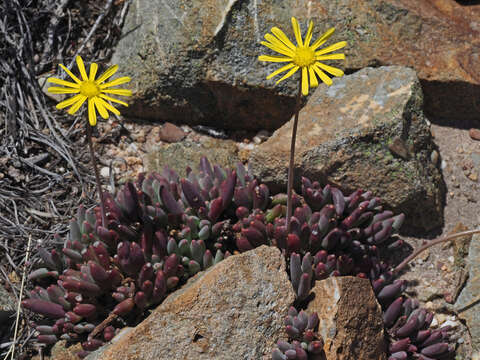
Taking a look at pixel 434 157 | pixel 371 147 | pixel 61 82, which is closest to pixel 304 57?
pixel 61 82

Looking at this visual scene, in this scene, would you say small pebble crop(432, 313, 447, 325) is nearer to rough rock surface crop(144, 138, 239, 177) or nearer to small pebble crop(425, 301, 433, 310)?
small pebble crop(425, 301, 433, 310)

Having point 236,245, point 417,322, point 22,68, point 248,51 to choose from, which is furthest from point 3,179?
point 417,322

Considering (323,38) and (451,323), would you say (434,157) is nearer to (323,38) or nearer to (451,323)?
(451,323)

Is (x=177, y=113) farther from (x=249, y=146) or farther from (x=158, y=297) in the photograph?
(x=158, y=297)

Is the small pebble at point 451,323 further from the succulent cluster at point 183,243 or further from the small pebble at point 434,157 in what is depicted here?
the small pebble at point 434,157

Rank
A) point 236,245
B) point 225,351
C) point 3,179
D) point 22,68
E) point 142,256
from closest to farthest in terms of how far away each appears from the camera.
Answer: point 225,351 < point 142,256 < point 236,245 < point 3,179 < point 22,68

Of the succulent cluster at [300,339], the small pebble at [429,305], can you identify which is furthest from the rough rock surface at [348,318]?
the small pebble at [429,305]
